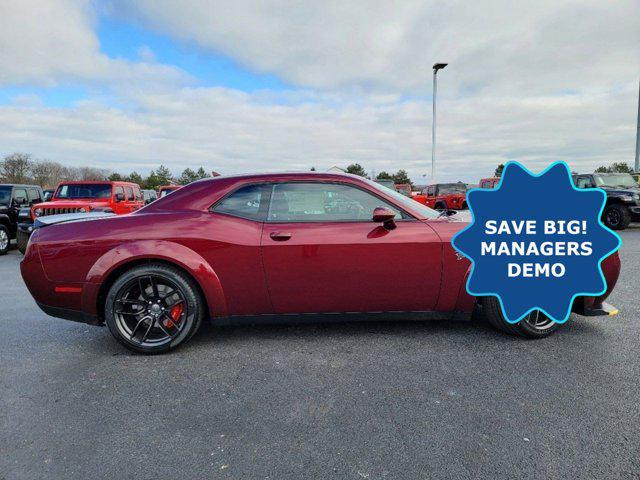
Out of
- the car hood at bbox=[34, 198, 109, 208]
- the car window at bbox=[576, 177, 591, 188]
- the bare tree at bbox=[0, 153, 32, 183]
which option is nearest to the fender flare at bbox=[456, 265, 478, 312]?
the car hood at bbox=[34, 198, 109, 208]

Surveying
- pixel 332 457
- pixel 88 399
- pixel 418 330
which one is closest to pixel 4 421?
pixel 88 399

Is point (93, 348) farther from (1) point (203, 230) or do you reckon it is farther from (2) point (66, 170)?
(2) point (66, 170)

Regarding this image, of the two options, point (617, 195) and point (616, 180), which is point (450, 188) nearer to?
point (616, 180)

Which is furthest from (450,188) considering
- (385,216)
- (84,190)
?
(385,216)

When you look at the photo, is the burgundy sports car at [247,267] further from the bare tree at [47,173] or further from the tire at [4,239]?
the bare tree at [47,173]

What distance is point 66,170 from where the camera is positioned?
216 feet

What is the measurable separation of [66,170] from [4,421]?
75.9 meters

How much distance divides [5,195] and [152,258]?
32.3 ft

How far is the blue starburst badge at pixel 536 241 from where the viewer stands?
3154mm

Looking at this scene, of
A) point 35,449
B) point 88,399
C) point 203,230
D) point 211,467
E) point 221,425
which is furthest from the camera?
point 203,230

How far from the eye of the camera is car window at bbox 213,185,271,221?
10.9ft

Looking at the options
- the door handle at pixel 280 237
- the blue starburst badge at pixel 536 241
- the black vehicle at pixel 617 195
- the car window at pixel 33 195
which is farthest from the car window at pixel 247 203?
the black vehicle at pixel 617 195

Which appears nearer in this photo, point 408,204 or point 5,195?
point 408,204

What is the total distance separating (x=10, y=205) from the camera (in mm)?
10148
